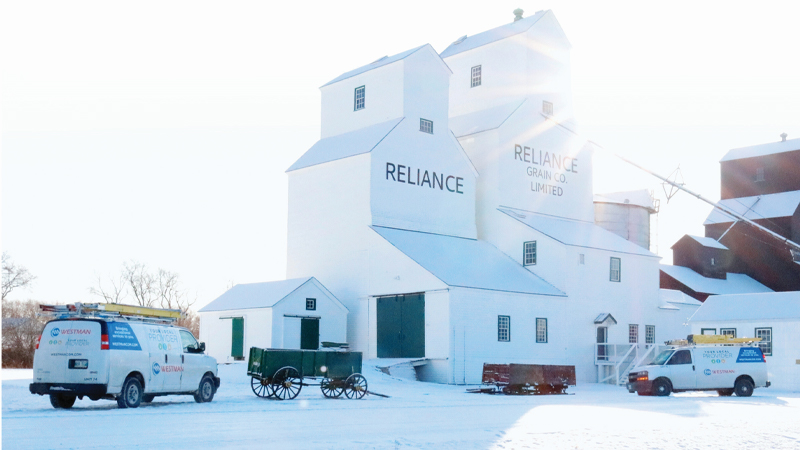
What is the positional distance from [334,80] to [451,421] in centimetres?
3415

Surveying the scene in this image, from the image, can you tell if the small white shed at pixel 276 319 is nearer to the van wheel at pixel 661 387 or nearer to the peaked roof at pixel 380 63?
the peaked roof at pixel 380 63

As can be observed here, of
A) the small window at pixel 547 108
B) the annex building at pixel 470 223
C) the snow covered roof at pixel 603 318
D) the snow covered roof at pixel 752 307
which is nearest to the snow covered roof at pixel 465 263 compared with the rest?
the annex building at pixel 470 223

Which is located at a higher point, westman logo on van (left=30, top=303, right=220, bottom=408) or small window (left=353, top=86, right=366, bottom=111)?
small window (left=353, top=86, right=366, bottom=111)

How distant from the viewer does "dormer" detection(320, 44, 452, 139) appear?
46.6 m

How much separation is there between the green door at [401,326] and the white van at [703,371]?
10.7 meters

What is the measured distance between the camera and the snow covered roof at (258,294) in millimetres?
42406

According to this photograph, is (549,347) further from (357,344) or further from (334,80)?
(334,80)

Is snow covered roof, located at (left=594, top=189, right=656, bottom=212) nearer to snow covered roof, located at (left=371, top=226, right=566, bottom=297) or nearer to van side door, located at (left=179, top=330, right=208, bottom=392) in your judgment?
snow covered roof, located at (left=371, top=226, right=566, bottom=297)

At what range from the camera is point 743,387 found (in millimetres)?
33656

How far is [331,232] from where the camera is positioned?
46.1m

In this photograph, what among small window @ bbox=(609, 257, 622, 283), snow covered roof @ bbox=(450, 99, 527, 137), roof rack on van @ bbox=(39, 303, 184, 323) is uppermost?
snow covered roof @ bbox=(450, 99, 527, 137)

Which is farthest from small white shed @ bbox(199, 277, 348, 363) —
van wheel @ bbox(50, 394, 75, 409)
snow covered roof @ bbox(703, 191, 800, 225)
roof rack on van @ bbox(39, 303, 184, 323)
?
snow covered roof @ bbox(703, 191, 800, 225)

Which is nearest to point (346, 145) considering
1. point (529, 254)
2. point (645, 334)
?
point (529, 254)

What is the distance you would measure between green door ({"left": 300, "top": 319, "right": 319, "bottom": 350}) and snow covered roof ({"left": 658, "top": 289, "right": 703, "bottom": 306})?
26.1 meters
